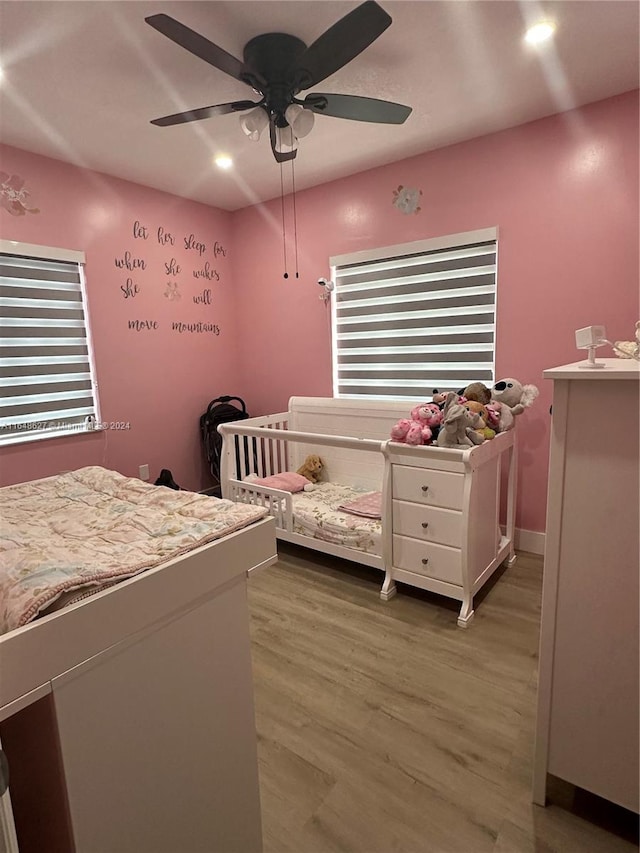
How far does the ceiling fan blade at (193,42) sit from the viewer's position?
4.44 ft

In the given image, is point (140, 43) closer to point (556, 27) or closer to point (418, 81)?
point (418, 81)

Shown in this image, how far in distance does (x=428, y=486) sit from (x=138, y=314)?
2454mm

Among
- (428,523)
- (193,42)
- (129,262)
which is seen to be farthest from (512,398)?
(129,262)

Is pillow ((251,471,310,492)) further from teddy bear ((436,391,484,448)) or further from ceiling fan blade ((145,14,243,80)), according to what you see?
ceiling fan blade ((145,14,243,80))

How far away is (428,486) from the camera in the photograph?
88.9 inches

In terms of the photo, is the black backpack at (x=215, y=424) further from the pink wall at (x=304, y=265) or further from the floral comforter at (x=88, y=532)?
the floral comforter at (x=88, y=532)

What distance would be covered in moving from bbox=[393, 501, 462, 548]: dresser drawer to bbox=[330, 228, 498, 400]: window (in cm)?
109

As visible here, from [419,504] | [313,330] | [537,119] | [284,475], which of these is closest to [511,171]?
[537,119]

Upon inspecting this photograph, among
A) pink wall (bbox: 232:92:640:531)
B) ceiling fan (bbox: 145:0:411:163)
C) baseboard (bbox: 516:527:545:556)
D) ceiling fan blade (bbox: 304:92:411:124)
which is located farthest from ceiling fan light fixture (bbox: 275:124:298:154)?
baseboard (bbox: 516:527:545:556)

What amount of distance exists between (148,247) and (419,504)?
269 centimetres

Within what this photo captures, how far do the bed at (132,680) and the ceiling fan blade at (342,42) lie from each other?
1.44 metres

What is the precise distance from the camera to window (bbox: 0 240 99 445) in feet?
9.32

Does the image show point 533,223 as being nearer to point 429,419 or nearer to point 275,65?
point 429,419

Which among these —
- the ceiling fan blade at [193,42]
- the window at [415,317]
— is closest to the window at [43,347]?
the window at [415,317]
